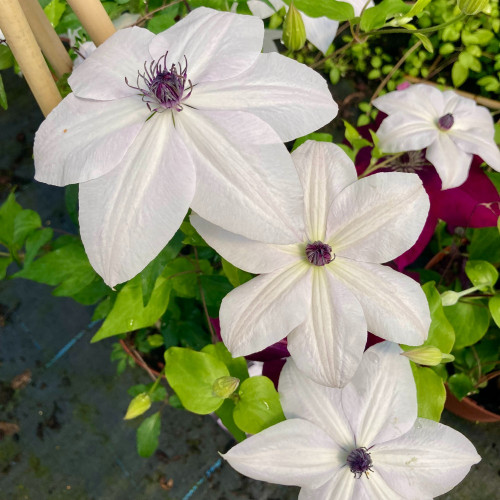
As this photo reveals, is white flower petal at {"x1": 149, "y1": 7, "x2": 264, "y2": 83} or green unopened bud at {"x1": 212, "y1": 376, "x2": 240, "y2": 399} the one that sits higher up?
white flower petal at {"x1": 149, "y1": 7, "x2": 264, "y2": 83}

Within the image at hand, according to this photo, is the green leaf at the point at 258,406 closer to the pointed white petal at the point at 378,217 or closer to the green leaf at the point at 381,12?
the pointed white petal at the point at 378,217

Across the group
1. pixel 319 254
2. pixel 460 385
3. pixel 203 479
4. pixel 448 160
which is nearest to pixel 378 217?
pixel 319 254

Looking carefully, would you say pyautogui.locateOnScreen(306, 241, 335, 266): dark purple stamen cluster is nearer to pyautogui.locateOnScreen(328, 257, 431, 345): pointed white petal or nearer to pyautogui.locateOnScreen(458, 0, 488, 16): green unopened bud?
pyautogui.locateOnScreen(328, 257, 431, 345): pointed white petal

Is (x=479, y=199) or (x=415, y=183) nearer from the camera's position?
(x=415, y=183)

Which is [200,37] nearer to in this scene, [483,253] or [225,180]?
[225,180]

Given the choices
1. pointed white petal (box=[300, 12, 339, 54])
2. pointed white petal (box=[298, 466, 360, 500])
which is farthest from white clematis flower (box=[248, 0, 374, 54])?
pointed white petal (box=[298, 466, 360, 500])

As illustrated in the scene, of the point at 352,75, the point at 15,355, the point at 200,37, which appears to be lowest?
the point at 15,355

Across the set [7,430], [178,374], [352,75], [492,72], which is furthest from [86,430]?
[492,72]
